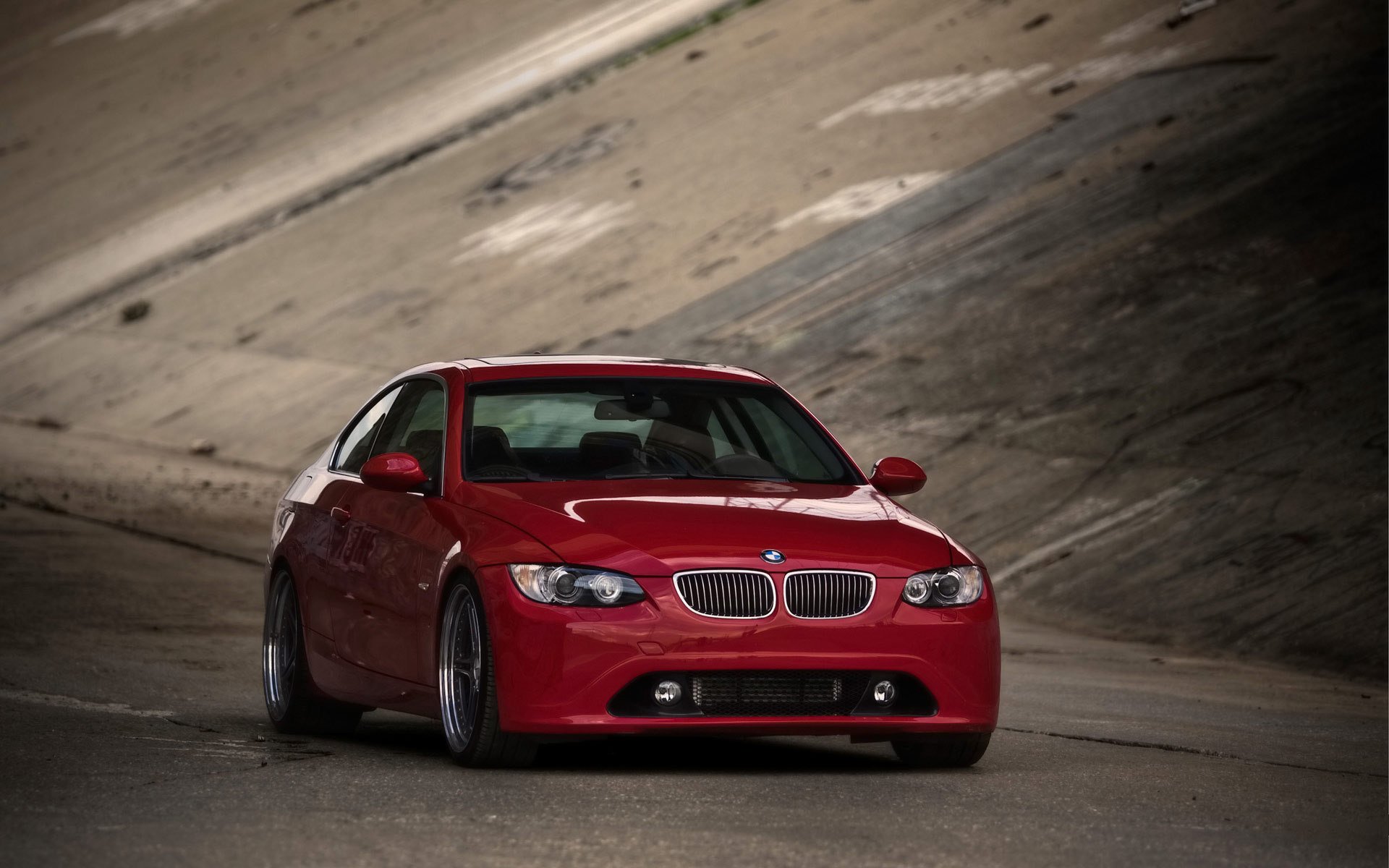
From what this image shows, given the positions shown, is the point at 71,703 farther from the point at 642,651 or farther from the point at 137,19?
the point at 137,19

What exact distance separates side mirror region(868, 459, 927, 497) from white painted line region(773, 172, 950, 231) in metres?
18.9

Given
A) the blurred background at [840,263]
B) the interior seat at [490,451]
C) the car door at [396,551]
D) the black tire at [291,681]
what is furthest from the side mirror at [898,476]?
the blurred background at [840,263]

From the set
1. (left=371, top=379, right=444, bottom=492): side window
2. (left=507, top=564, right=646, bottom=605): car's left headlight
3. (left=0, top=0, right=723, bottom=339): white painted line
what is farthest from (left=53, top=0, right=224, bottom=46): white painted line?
(left=507, top=564, right=646, bottom=605): car's left headlight

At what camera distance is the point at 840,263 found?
26250 millimetres

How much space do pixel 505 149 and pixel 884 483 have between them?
27613mm

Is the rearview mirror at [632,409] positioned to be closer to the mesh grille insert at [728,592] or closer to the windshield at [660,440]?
the windshield at [660,440]

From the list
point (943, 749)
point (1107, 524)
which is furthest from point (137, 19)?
point (943, 749)

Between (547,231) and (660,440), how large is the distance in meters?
22.4

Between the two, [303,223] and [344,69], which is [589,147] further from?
[344,69]

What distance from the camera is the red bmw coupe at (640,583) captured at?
750cm

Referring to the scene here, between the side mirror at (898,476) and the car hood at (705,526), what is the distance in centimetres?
31

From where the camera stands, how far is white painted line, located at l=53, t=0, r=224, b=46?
2112 inches

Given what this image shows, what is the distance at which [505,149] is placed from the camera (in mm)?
35781

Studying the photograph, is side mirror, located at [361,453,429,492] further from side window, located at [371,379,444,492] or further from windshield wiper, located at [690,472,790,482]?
windshield wiper, located at [690,472,790,482]
